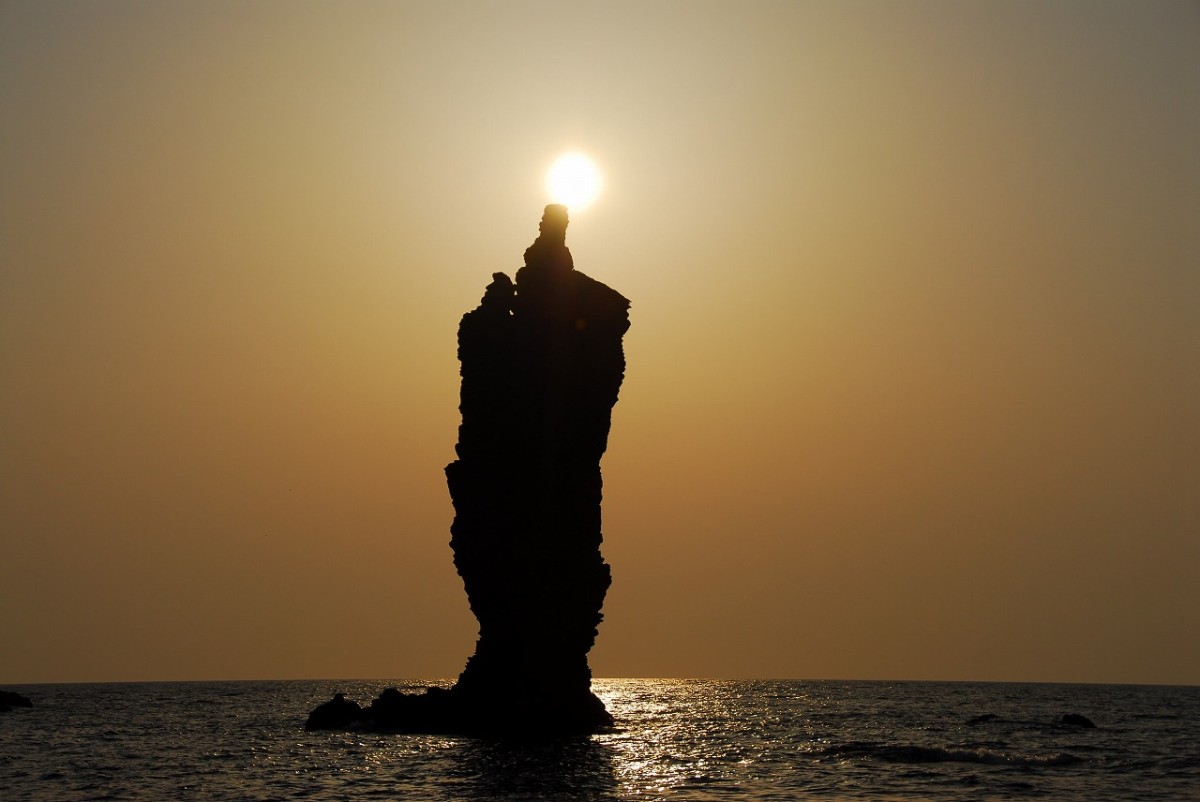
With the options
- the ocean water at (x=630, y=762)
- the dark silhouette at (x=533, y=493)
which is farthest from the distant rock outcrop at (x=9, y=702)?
the dark silhouette at (x=533, y=493)

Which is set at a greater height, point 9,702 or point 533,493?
point 533,493

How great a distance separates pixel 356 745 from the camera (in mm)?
51062

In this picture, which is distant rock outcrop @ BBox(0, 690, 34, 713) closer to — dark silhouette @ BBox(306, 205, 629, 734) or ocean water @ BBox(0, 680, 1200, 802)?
ocean water @ BBox(0, 680, 1200, 802)

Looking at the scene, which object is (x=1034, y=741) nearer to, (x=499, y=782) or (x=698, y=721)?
(x=698, y=721)

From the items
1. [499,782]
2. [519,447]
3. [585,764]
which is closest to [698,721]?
[519,447]

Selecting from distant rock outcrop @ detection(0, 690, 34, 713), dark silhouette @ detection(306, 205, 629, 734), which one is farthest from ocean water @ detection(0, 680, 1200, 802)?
distant rock outcrop @ detection(0, 690, 34, 713)

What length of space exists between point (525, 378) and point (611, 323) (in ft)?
17.2

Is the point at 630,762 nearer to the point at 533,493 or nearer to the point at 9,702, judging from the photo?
the point at 533,493

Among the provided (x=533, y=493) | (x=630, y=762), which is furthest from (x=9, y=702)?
(x=630, y=762)

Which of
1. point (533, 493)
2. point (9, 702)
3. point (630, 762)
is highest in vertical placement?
point (533, 493)

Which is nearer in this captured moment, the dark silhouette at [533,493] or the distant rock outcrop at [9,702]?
the dark silhouette at [533,493]

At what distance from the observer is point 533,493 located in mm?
55625

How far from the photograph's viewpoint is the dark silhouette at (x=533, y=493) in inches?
2132

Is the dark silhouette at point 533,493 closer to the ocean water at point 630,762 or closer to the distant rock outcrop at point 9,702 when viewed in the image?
the ocean water at point 630,762
